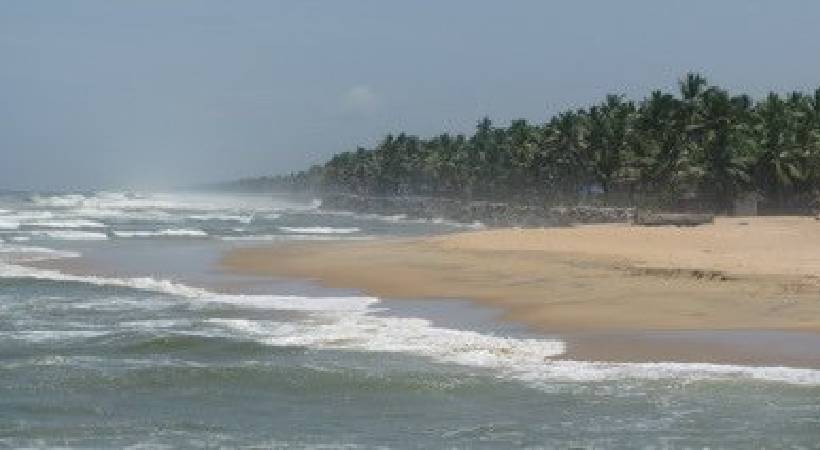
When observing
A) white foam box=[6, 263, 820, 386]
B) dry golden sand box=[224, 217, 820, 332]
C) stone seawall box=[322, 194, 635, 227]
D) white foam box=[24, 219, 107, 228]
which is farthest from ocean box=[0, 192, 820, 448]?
white foam box=[24, 219, 107, 228]

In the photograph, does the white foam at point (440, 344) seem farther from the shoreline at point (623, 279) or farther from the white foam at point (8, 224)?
the white foam at point (8, 224)

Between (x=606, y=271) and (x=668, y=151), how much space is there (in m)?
42.0

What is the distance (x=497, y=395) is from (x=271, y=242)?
47.0m

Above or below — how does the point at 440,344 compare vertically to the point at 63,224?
below

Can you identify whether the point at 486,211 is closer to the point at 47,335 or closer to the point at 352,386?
the point at 47,335

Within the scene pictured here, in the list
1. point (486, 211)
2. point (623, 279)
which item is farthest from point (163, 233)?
point (623, 279)

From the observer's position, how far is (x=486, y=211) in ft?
324

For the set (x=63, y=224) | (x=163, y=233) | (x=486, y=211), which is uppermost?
(x=486, y=211)

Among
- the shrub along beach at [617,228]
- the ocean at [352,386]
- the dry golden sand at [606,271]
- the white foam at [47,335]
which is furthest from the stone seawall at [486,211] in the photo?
the white foam at [47,335]

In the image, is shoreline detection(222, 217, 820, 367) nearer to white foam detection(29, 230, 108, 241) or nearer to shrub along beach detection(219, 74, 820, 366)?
shrub along beach detection(219, 74, 820, 366)

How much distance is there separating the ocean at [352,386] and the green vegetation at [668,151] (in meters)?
42.9

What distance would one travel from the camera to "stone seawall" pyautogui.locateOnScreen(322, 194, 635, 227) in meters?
78.1

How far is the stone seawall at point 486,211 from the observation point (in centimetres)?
7812

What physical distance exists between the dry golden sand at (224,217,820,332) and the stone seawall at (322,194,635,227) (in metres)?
21.2
